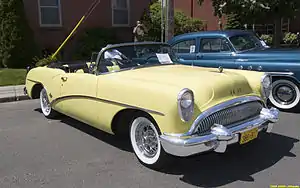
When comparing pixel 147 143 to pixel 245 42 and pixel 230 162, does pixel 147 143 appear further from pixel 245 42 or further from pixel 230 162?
pixel 245 42

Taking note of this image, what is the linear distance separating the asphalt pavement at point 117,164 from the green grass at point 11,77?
4.56 m

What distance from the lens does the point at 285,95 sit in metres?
6.62

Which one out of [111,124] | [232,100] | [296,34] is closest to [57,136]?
[111,124]

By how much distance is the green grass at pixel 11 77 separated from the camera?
971 cm

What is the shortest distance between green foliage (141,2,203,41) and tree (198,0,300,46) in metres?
3.11

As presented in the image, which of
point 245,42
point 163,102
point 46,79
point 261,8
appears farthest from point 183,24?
point 163,102

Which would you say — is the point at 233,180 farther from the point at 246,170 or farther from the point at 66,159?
the point at 66,159

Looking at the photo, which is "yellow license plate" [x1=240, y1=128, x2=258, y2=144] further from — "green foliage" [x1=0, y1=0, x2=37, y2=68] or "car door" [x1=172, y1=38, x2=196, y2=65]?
"green foliage" [x1=0, y1=0, x2=37, y2=68]

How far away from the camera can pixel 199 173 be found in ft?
12.4

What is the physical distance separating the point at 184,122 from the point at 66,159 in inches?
67.8

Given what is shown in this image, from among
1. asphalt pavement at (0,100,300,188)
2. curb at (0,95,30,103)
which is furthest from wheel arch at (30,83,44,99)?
curb at (0,95,30,103)

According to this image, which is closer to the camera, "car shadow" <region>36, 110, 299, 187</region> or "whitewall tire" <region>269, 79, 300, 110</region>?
"car shadow" <region>36, 110, 299, 187</region>

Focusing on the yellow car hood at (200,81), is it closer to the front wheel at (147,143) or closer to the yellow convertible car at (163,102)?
the yellow convertible car at (163,102)

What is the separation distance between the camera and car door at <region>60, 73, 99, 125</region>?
4.57 m
